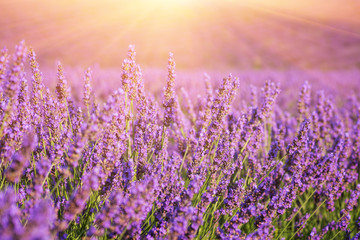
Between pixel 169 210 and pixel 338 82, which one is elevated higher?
pixel 169 210

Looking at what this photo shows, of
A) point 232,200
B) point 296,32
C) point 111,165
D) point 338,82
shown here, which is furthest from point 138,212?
point 296,32

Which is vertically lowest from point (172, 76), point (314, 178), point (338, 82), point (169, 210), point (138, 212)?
point (338, 82)

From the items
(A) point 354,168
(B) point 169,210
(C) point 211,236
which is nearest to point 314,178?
(A) point 354,168

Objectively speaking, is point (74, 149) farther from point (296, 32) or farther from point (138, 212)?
point (296, 32)

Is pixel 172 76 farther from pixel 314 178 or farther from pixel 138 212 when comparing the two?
pixel 314 178

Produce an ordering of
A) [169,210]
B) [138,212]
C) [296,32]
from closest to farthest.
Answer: [138,212] < [169,210] < [296,32]

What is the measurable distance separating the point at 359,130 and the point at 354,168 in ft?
1.19

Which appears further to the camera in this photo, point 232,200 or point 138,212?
point 232,200

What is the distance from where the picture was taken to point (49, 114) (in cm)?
159

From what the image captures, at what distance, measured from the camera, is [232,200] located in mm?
1516

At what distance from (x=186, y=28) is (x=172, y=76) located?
1272 cm

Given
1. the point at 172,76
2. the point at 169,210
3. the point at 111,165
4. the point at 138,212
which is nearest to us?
the point at 138,212

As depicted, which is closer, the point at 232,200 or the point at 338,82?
the point at 232,200

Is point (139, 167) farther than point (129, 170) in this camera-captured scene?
Yes
